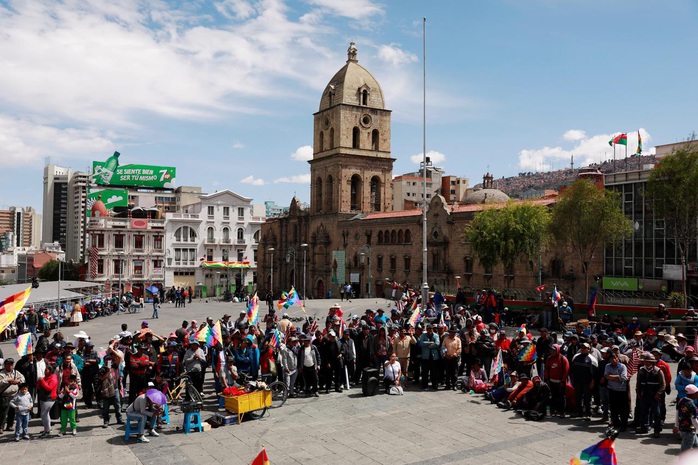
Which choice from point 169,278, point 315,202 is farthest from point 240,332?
point 169,278

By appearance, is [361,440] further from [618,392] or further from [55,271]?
[55,271]

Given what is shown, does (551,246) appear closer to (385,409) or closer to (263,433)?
(385,409)

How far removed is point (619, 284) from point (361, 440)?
3226 centimetres

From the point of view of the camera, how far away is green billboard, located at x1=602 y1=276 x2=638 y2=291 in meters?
40.2

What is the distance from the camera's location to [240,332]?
1828cm

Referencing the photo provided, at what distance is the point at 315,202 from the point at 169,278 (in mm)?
20345

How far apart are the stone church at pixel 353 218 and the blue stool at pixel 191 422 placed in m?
41.2

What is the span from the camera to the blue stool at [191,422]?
14242mm

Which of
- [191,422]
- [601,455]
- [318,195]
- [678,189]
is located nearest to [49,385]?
[191,422]

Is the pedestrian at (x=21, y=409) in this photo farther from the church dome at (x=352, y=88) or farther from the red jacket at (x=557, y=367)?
the church dome at (x=352, y=88)

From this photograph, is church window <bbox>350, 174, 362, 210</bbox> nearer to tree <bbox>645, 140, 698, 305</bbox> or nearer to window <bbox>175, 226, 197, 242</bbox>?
window <bbox>175, 226, 197, 242</bbox>

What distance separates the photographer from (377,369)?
1823 centimetres

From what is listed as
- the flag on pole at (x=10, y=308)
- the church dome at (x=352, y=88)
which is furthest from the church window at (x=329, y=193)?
the flag on pole at (x=10, y=308)

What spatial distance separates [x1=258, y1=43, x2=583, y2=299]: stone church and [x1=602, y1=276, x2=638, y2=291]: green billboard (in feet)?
49.1
